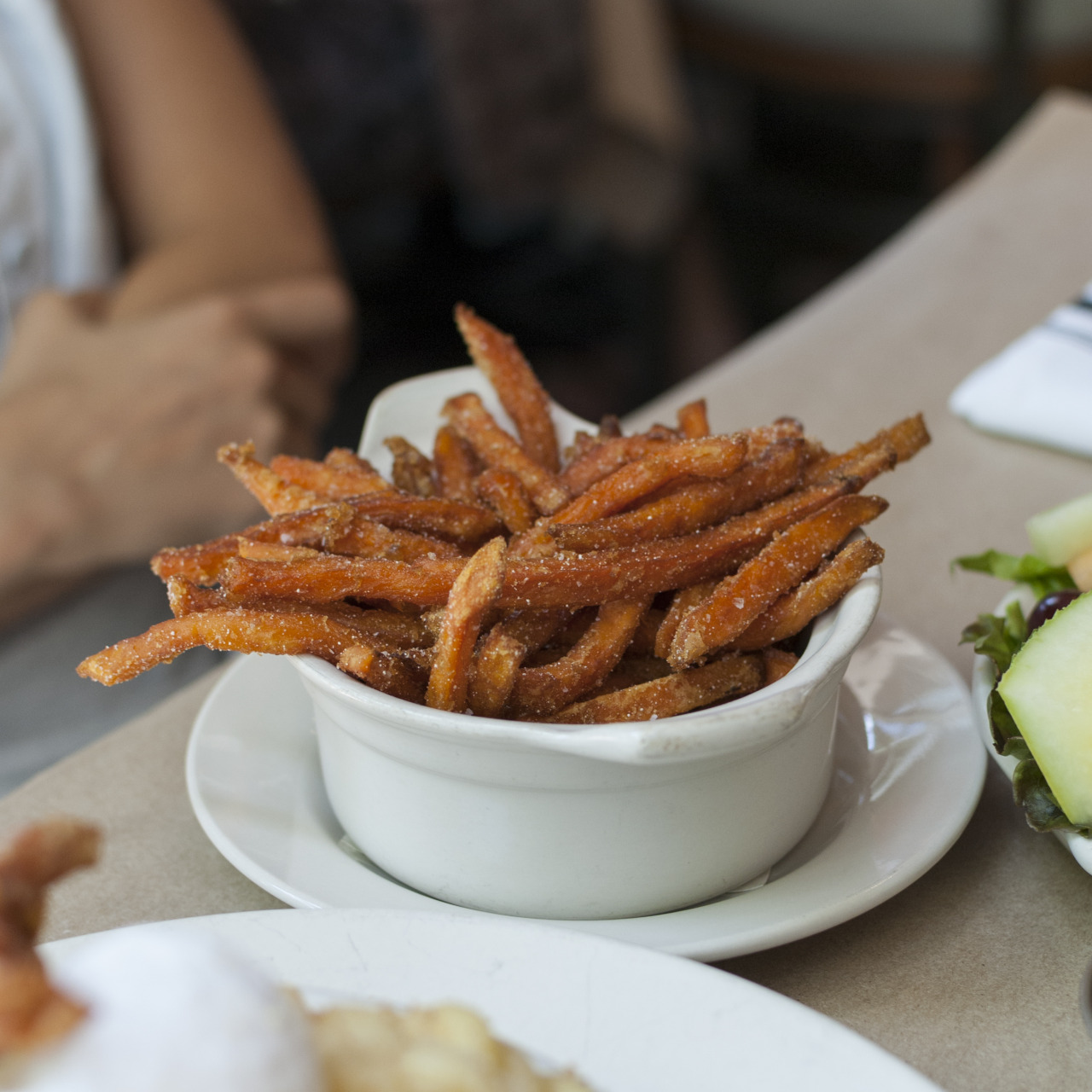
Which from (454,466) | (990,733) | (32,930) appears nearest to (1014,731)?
(990,733)

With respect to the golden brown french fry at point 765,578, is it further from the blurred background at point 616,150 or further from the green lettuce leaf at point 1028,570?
the blurred background at point 616,150

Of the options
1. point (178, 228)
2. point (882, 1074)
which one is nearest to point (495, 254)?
point (178, 228)

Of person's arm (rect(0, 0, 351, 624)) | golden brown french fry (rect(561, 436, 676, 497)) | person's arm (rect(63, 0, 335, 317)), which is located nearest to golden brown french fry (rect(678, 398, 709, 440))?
golden brown french fry (rect(561, 436, 676, 497))

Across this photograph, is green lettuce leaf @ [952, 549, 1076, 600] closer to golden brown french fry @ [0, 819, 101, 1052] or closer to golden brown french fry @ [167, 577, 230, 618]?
golden brown french fry @ [167, 577, 230, 618]

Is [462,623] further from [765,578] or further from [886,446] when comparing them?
[886,446]

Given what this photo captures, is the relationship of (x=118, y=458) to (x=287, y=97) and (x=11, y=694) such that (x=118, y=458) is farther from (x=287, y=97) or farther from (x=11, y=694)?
(x=287, y=97)
